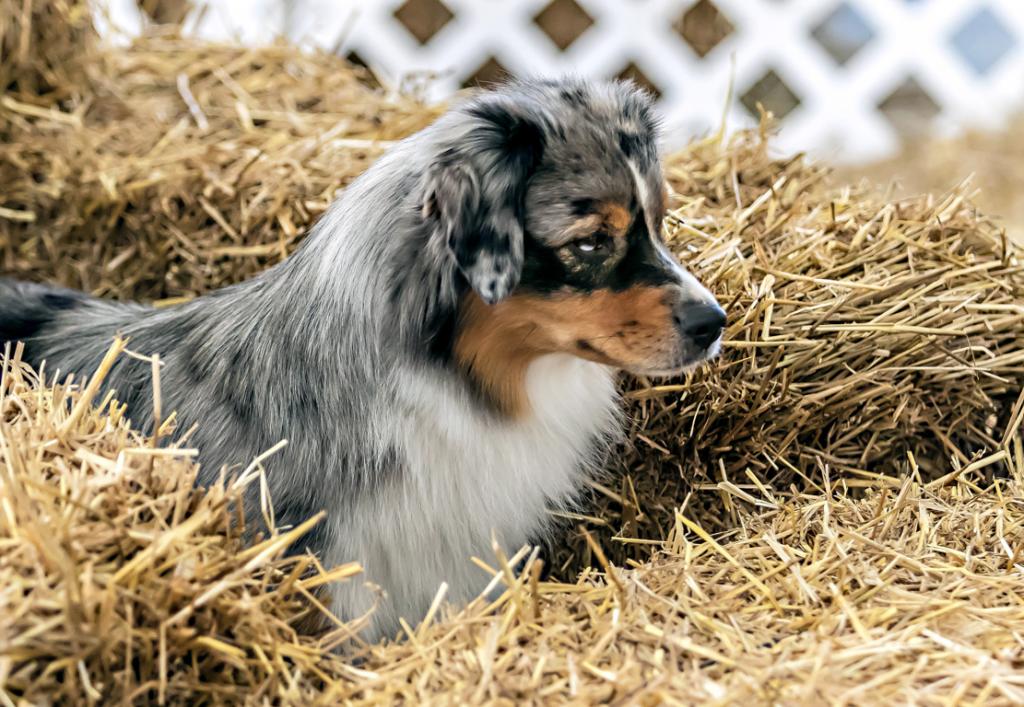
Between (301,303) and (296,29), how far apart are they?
429 centimetres

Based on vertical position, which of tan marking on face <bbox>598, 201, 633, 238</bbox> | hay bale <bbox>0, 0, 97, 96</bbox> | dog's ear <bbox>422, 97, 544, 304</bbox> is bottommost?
tan marking on face <bbox>598, 201, 633, 238</bbox>

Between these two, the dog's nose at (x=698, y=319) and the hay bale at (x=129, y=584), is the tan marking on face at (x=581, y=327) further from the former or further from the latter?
the hay bale at (x=129, y=584)

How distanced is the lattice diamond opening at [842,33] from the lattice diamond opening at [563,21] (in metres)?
1.79

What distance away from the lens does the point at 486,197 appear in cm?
257

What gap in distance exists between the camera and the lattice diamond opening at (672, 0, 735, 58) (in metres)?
8.25

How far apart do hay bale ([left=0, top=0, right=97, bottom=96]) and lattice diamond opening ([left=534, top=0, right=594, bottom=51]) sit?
163 inches

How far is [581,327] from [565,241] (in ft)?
0.69

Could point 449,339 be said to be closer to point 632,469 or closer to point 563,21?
point 632,469

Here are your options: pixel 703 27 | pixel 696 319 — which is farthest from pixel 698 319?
pixel 703 27

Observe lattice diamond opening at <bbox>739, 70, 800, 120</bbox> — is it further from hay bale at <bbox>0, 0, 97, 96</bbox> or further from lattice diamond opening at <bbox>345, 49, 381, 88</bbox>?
hay bale at <bbox>0, 0, 97, 96</bbox>

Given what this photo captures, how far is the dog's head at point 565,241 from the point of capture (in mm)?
2580

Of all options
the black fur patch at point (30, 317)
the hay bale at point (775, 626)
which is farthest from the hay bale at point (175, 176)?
the hay bale at point (775, 626)

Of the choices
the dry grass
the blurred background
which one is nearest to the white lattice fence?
the blurred background

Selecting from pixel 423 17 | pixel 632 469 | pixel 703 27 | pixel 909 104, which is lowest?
pixel 909 104
